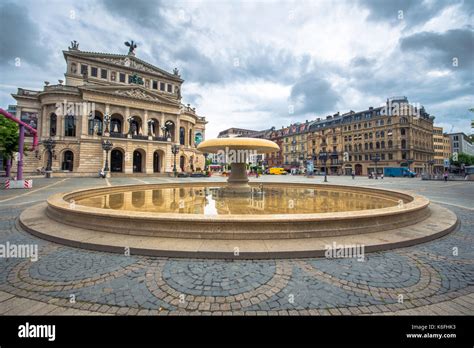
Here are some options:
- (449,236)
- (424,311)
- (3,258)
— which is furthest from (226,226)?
(449,236)

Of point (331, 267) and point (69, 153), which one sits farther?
point (69, 153)

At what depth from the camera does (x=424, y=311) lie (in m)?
2.48

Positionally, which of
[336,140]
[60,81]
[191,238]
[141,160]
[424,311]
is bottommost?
[424,311]

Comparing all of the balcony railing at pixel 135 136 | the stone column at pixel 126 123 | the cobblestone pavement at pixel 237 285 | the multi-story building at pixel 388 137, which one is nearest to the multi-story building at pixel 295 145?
the multi-story building at pixel 388 137

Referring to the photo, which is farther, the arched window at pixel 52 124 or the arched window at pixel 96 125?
the arched window at pixel 52 124

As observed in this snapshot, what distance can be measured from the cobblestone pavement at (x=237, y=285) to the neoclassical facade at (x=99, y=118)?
37045 mm

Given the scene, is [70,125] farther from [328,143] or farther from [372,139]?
[372,139]

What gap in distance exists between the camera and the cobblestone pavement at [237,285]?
2510 mm

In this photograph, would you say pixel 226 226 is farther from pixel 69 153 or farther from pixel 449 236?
pixel 69 153

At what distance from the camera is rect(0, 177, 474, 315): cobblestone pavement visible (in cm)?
251

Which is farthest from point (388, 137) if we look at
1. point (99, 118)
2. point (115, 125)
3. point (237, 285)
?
point (99, 118)

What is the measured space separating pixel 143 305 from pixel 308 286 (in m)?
2.25

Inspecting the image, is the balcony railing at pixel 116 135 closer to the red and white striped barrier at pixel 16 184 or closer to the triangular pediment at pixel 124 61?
the triangular pediment at pixel 124 61

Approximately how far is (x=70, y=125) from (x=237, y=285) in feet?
158
